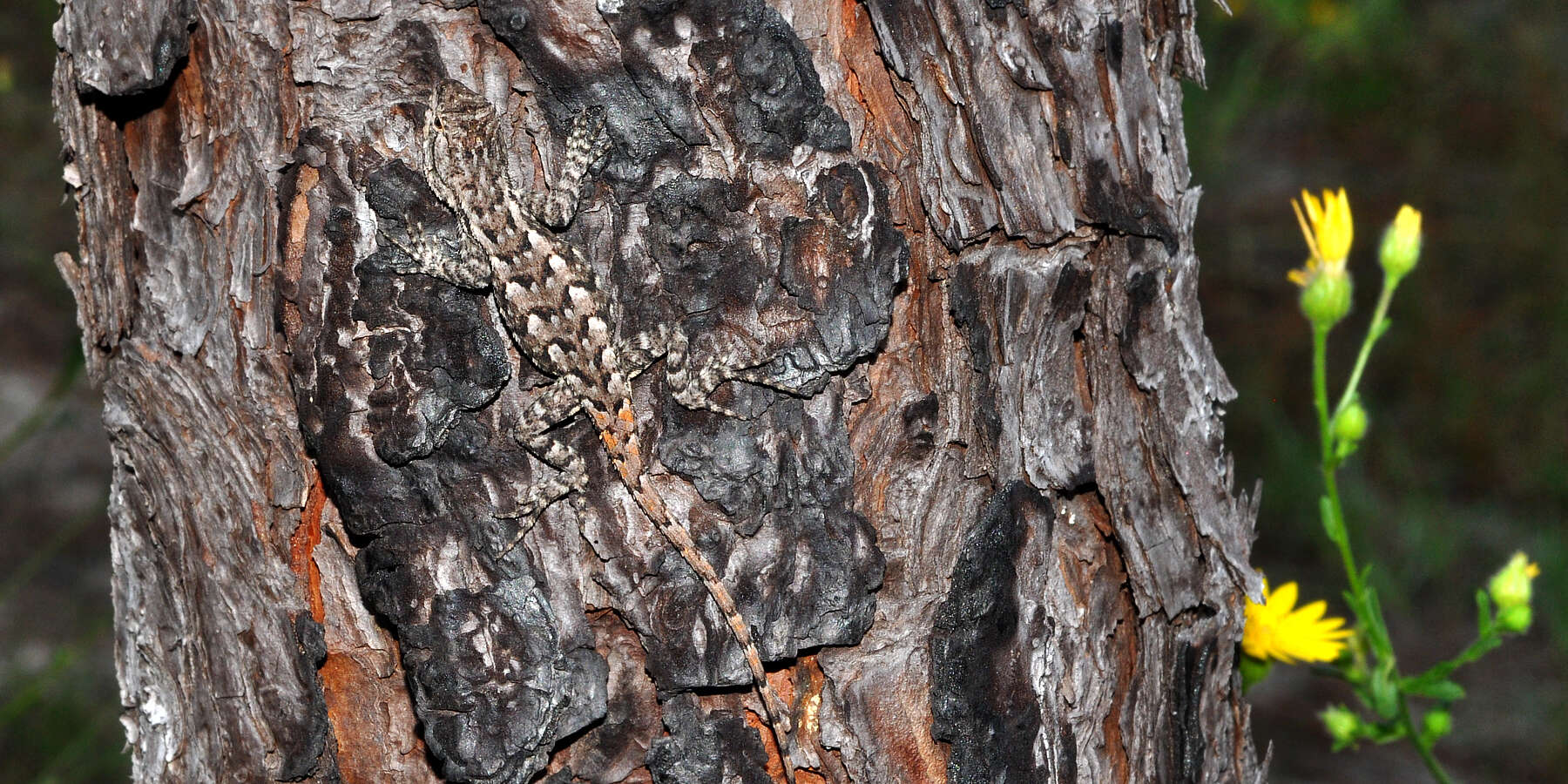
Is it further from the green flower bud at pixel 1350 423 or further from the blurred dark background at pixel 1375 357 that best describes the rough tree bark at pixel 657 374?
the blurred dark background at pixel 1375 357

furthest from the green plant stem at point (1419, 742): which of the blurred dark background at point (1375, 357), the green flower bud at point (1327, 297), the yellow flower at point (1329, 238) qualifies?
the blurred dark background at point (1375, 357)

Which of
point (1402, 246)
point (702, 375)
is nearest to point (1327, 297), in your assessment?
point (1402, 246)

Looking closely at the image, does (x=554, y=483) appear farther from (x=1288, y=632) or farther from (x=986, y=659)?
(x=1288, y=632)

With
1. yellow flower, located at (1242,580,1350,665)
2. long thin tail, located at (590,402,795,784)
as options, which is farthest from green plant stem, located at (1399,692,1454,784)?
long thin tail, located at (590,402,795,784)

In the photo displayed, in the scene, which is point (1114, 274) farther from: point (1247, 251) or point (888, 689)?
point (1247, 251)

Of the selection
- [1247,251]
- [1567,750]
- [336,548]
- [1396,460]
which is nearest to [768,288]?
[336,548]

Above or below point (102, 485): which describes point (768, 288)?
below
